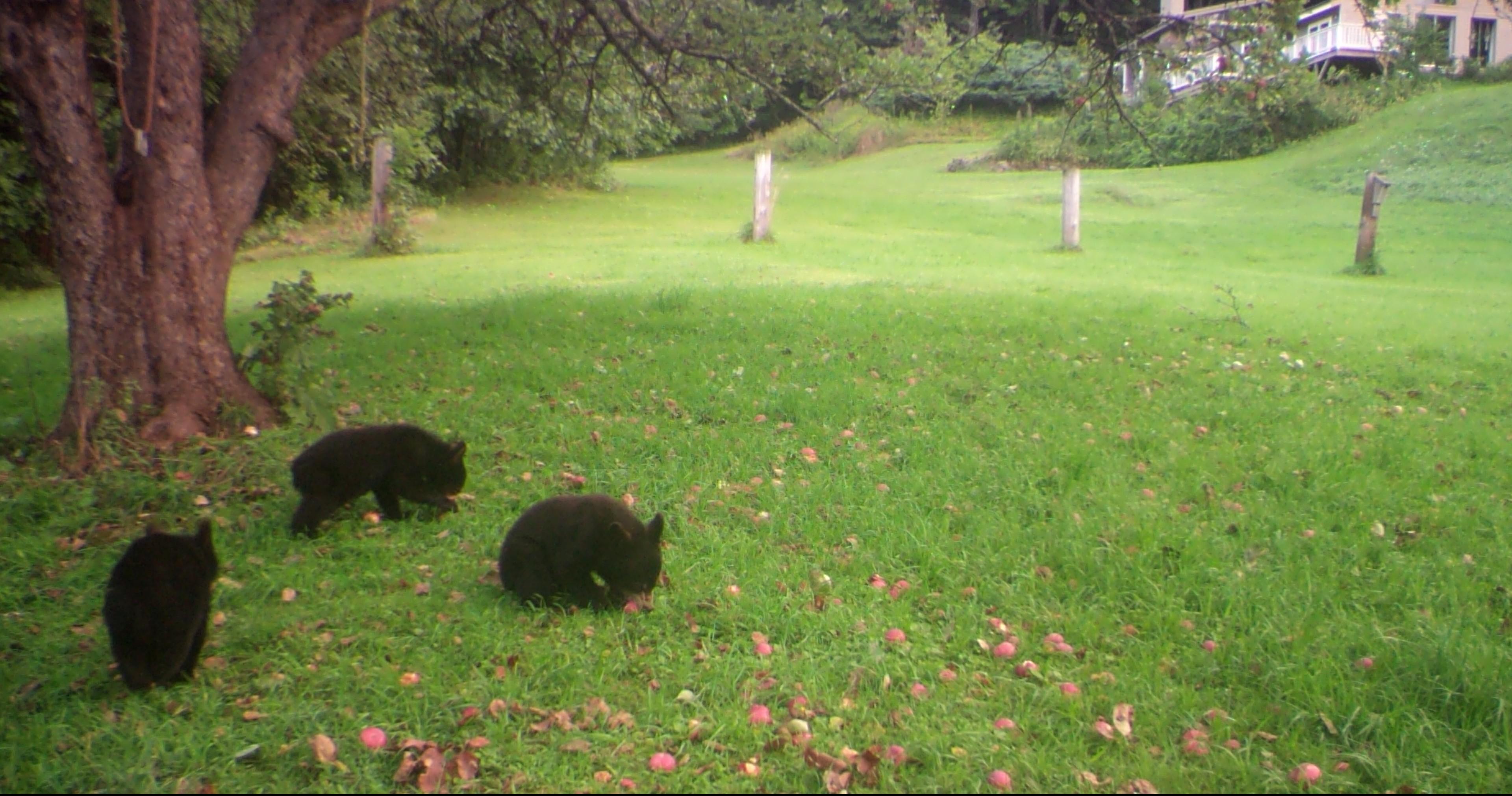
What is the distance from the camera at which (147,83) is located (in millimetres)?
6555

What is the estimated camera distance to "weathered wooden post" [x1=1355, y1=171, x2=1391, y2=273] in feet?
56.6

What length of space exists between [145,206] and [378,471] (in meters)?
2.77

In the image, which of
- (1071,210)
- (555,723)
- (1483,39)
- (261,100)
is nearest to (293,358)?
(261,100)

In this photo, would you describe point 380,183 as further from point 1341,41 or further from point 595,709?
point 1341,41

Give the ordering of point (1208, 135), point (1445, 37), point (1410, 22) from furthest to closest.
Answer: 1. point (1208, 135)
2. point (1445, 37)
3. point (1410, 22)

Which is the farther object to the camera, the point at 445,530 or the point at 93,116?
the point at 93,116

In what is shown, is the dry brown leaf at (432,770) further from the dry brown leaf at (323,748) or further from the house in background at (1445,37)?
the house in background at (1445,37)

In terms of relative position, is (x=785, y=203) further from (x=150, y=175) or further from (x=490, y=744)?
(x=490, y=744)

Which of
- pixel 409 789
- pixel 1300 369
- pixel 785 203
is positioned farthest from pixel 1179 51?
pixel 785 203

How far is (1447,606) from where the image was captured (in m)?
4.74

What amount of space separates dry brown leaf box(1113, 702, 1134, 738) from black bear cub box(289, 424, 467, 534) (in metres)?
3.53

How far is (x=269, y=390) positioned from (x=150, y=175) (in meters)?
1.66

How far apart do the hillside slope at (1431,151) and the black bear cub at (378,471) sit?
27668mm

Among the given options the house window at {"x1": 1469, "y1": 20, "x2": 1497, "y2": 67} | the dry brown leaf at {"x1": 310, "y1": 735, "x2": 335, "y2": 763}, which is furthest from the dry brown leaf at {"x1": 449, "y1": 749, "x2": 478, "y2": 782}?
the house window at {"x1": 1469, "y1": 20, "x2": 1497, "y2": 67}
